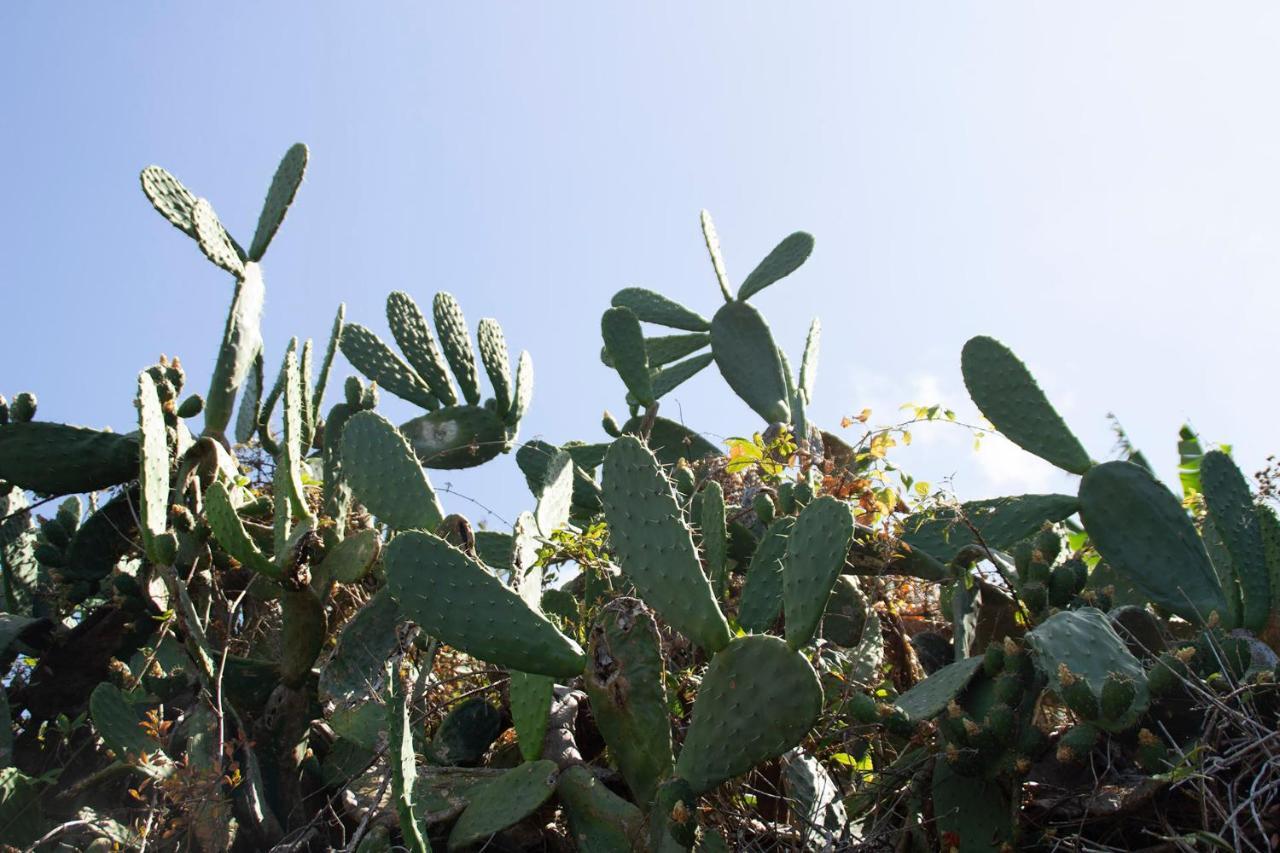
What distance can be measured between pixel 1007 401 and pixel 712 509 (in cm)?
84

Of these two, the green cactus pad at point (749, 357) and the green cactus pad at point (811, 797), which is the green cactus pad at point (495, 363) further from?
the green cactus pad at point (811, 797)

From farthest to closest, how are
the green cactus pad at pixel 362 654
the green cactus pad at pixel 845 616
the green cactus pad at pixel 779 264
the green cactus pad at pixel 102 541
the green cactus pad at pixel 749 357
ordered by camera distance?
1. the green cactus pad at pixel 779 264
2. the green cactus pad at pixel 749 357
3. the green cactus pad at pixel 102 541
4. the green cactus pad at pixel 845 616
5. the green cactus pad at pixel 362 654

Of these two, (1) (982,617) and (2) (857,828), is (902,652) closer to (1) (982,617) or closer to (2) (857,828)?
(1) (982,617)

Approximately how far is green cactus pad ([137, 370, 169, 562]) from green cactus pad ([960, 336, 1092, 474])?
74.3 inches

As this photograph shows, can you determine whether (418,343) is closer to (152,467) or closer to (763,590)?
(152,467)

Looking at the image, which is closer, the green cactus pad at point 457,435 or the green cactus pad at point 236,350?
the green cactus pad at point 236,350

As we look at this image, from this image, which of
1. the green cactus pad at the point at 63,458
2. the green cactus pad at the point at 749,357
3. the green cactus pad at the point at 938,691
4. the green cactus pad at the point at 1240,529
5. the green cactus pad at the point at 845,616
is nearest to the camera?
the green cactus pad at the point at 938,691

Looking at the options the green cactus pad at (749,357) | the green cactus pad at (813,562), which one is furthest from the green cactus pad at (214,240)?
the green cactus pad at (813,562)

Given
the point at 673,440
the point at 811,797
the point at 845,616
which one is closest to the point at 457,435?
the point at 673,440

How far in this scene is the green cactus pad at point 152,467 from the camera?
2703 mm

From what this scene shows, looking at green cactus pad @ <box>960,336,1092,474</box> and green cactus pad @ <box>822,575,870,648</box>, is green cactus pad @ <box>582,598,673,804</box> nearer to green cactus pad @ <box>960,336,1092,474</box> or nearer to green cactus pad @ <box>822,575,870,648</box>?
green cactus pad @ <box>822,575,870,648</box>

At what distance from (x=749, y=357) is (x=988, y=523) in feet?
4.70

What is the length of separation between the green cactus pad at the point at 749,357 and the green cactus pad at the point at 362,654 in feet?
5.41

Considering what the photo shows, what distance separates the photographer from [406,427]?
377 centimetres
